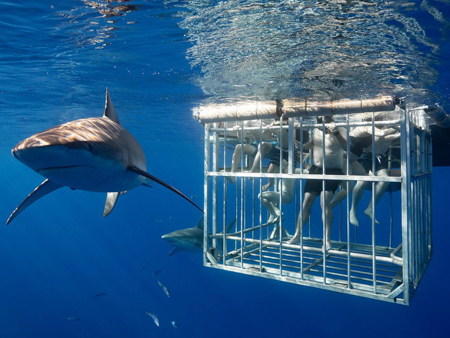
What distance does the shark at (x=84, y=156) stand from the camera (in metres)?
2.47

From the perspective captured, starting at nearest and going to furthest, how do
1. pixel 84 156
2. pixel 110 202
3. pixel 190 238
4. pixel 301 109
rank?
pixel 84 156 < pixel 110 202 < pixel 301 109 < pixel 190 238

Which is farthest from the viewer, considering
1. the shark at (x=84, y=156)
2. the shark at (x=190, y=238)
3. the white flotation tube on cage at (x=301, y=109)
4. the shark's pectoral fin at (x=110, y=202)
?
the shark at (x=190, y=238)

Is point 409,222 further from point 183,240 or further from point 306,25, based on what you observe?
point 183,240

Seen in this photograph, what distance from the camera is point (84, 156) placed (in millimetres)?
2725

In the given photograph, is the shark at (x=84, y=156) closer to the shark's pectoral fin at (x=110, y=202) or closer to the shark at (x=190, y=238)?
the shark's pectoral fin at (x=110, y=202)

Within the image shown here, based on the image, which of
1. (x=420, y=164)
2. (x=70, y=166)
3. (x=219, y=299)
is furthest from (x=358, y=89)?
(x=219, y=299)

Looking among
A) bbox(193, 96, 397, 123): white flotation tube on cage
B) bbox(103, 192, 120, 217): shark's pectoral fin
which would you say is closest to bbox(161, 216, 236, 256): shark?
bbox(193, 96, 397, 123): white flotation tube on cage

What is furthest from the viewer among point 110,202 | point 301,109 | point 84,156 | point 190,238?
point 190,238

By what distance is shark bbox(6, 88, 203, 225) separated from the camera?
8.12 feet

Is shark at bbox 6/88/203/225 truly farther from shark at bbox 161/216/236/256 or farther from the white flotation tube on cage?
shark at bbox 161/216/236/256

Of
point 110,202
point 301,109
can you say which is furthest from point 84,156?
point 301,109

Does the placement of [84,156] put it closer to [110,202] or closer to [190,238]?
[110,202]

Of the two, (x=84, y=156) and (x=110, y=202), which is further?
(x=110, y=202)

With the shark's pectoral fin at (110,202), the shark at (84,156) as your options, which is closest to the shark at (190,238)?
the shark's pectoral fin at (110,202)
